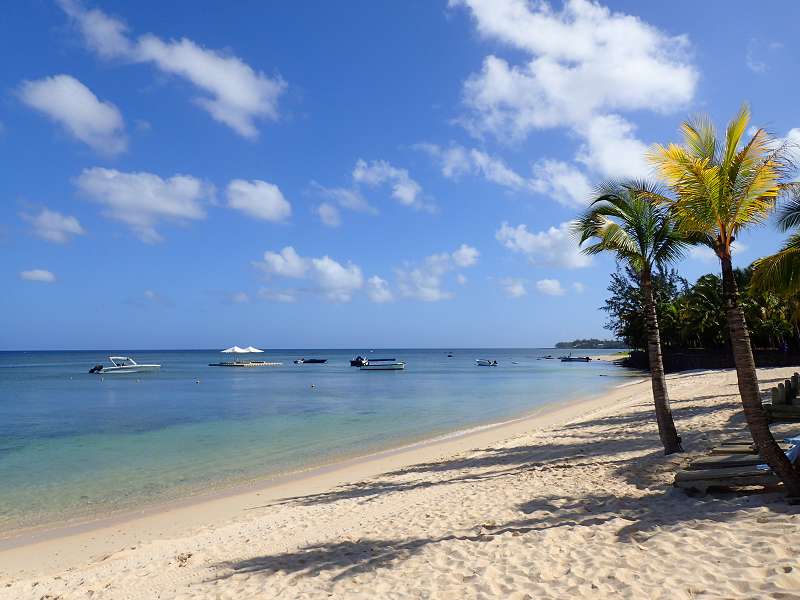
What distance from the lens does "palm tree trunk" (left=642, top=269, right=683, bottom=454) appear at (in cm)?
1161

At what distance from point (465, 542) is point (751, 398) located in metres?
4.26

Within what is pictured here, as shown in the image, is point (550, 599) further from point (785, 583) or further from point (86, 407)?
point (86, 407)

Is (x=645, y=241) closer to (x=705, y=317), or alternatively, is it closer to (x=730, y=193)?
(x=730, y=193)

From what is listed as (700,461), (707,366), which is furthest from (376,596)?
(707,366)

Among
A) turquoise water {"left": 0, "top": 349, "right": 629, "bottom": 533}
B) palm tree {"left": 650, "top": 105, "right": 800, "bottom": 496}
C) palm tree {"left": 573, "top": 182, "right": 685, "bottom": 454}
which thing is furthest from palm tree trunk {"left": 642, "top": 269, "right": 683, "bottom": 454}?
turquoise water {"left": 0, "top": 349, "right": 629, "bottom": 533}

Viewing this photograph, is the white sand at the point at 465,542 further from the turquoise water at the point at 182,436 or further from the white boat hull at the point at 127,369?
the white boat hull at the point at 127,369

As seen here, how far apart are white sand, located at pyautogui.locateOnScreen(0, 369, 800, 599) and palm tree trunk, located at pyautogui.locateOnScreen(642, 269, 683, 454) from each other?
66 centimetres

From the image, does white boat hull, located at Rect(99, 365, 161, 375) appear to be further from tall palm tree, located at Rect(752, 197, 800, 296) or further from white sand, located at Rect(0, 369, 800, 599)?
tall palm tree, located at Rect(752, 197, 800, 296)

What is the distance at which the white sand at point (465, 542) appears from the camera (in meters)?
5.55

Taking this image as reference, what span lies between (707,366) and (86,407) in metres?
54.8

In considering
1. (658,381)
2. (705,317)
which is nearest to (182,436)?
(658,381)

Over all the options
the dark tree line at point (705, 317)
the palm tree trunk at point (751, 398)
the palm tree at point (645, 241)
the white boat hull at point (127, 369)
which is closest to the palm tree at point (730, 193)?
the palm tree trunk at point (751, 398)

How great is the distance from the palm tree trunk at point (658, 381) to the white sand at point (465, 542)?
2.16 ft

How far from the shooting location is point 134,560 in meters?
8.51
